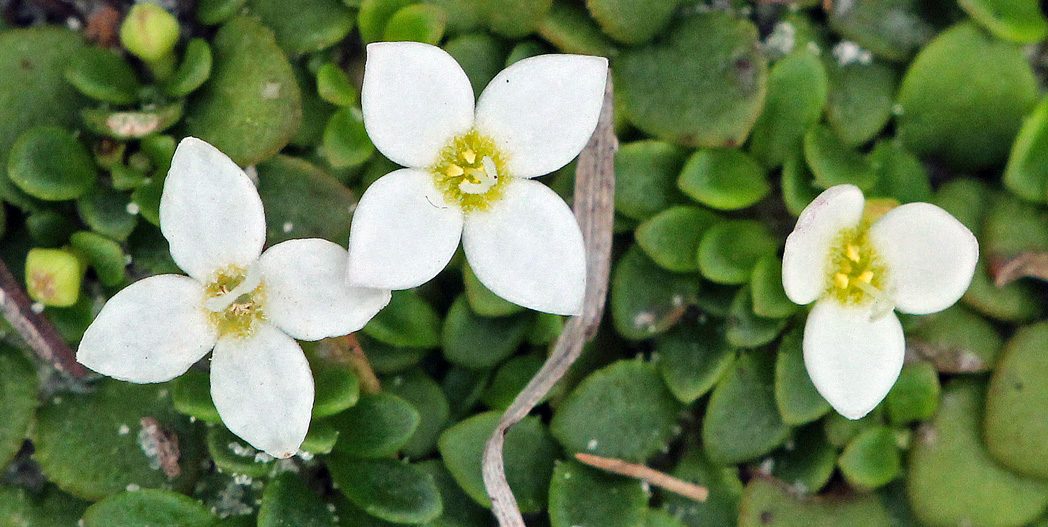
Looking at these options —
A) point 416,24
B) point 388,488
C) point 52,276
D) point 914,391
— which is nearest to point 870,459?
point 914,391

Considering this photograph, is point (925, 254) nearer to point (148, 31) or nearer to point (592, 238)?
point (592, 238)

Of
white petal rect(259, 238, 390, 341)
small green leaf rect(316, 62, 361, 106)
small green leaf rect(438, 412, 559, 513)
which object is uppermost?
small green leaf rect(316, 62, 361, 106)

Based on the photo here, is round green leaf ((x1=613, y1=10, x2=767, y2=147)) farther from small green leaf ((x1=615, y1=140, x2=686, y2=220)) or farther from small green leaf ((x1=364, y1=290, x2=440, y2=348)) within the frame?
small green leaf ((x1=364, y1=290, x2=440, y2=348))

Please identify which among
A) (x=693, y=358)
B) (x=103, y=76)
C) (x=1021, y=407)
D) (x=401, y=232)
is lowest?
(x=1021, y=407)

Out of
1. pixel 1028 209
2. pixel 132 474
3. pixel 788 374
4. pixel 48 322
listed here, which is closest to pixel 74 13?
pixel 48 322

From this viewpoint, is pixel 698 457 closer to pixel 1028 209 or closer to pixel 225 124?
pixel 1028 209

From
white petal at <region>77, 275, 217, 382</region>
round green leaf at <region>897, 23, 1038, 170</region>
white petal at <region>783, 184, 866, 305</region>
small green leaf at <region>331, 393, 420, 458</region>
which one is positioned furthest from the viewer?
round green leaf at <region>897, 23, 1038, 170</region>

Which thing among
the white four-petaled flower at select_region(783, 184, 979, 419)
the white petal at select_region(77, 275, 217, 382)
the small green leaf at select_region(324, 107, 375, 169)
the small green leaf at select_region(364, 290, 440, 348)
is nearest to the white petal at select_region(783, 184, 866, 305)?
the white four-petaled flower at select_region(783, 184, 979, 419)
